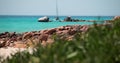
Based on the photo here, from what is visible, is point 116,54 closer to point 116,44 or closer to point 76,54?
point 116,44

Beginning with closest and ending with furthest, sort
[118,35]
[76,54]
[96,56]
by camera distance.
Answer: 1. [96,56]
2. [76,54]
3. [118,35]

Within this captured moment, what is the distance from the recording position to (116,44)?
3381 mm

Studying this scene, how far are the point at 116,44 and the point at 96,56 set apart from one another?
0.63 meters

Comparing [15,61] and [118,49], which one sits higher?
[118,49]

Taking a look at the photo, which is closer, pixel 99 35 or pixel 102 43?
pixel 102 43

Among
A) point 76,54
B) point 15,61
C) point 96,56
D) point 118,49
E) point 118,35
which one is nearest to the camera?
point 96,56

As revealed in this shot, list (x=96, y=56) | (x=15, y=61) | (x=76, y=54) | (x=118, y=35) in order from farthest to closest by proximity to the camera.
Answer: (x=15, y=61), (x=118, y=35), (x=76, y=54), (x=96, y=56)


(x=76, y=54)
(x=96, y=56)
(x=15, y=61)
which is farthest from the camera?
(x=15, y=61)

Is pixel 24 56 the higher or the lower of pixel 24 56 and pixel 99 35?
the lower

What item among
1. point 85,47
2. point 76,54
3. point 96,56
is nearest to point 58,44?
point 85,47

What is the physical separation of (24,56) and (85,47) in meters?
0.97

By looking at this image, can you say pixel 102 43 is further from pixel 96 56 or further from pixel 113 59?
pixel 96 56

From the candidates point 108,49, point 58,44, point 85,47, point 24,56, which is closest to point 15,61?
point 24,56

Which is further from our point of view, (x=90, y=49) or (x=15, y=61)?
(x=15, y=61)
